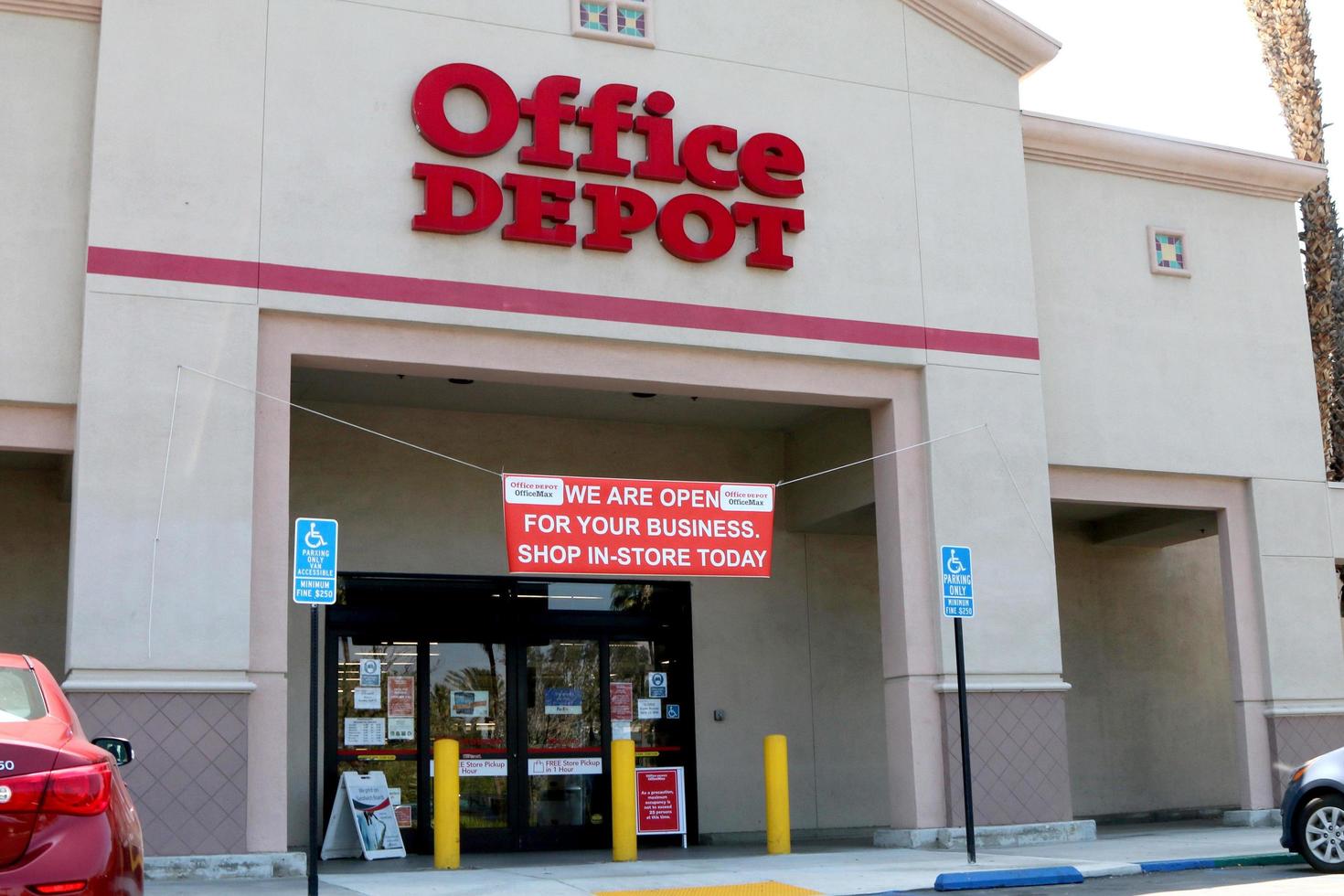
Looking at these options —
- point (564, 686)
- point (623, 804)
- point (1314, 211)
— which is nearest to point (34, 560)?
point (564, 686)

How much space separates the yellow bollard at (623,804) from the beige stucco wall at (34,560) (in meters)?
6.22

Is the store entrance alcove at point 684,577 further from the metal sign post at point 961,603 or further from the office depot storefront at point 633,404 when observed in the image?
the metal sign post at point 961,603

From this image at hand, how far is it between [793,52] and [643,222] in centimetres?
300

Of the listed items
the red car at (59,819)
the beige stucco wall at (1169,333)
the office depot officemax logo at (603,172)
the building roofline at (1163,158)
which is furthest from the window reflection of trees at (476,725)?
the red car at (59,819)

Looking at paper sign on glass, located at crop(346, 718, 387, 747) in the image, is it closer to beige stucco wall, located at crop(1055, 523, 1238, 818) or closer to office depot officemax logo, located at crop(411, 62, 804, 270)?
office depot officemax logo, located at crop(411, 62, 804, 270)

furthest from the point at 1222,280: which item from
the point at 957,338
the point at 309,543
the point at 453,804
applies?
the point at 309,543

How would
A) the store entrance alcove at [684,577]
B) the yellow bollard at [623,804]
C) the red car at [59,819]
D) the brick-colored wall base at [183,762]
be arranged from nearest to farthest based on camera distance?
the red car at [59,819], the brick-colored wall base at [183,762], the yellow bollard at [623,804], the store entrance alcove at [684,577]

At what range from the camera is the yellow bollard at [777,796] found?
1504 cm

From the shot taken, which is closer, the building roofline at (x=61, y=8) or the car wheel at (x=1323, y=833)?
the car wheel at (x=1323, y=833)

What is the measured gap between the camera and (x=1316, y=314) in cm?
2427

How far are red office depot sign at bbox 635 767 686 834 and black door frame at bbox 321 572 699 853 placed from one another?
416 millimetres

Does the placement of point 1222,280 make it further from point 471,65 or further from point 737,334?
point 471,65

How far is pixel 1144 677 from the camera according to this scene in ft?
69.8

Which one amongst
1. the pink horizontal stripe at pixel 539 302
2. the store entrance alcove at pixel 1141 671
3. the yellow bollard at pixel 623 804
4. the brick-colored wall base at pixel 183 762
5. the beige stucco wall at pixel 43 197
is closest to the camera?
the brick-colored wall base at pixel 183 762
